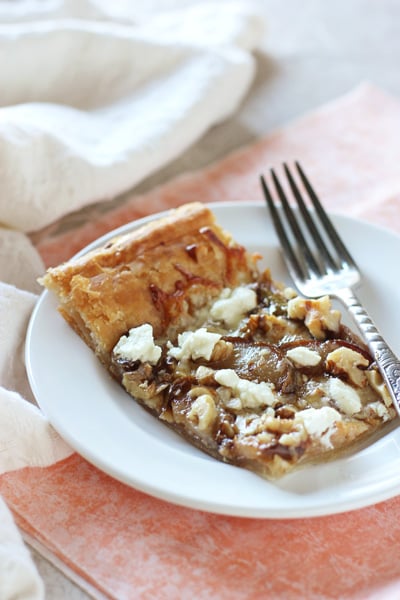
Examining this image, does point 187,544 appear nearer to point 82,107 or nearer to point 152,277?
point 152,277

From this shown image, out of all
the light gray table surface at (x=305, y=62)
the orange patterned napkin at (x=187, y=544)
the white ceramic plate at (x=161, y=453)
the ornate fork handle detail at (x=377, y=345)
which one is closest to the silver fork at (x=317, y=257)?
the ornate fork handle detail at (x=377, y=345)

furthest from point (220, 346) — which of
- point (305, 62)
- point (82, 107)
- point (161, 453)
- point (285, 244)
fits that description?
point (305, 62)

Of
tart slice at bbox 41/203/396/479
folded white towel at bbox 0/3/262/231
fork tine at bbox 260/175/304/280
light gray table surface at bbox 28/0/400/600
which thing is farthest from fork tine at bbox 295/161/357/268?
light gray table surface at bbox 28/0/400/600

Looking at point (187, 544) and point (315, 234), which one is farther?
point (315, 234)

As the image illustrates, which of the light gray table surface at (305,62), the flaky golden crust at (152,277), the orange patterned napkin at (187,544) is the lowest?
the orange patterned napkin at (187,544)

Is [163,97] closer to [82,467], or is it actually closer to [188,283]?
[188,283]

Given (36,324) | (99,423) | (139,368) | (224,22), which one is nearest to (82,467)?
(99,423)

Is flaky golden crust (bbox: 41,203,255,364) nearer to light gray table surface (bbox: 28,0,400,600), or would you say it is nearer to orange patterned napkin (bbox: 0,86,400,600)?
orange patterned napkin (bbox: 0,86,400,600)

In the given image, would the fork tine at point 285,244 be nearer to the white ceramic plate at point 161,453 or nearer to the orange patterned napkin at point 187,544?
the white ceramic plate at point 161,453
